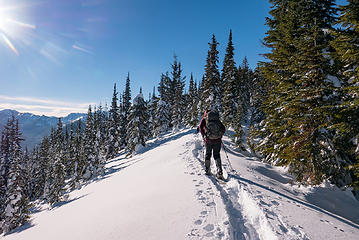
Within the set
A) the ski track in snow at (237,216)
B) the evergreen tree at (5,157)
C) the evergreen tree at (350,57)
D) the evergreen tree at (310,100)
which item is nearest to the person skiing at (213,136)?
the ski track in snow at (237,216)

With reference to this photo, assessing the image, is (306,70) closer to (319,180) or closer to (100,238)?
(319,180)

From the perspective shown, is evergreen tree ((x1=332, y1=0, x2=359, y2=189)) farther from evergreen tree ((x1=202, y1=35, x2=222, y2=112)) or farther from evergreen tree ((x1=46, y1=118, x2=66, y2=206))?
evergreen tree ((x1=46, y1=118, x2=66, y2=206))

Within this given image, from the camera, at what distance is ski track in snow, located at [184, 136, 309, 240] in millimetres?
3379

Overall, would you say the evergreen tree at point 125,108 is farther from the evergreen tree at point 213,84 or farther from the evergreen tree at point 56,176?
the evergreen tree at point 213,84

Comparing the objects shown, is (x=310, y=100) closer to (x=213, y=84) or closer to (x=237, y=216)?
(x=237, y=216)

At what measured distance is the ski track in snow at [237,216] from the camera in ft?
11.1

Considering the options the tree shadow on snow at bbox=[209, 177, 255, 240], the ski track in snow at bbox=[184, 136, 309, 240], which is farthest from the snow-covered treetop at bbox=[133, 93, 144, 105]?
the tree shadow on snow at bbox=[209, 177, 255, 240]

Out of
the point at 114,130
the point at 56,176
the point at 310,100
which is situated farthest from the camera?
the point at 114,130

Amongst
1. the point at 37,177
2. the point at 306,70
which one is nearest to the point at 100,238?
the point at 306,70

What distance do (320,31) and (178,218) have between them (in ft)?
33.0

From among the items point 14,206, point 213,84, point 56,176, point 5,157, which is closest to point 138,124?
point 213,84

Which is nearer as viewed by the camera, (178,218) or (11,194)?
(178,218)

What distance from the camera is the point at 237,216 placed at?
4.17 metres

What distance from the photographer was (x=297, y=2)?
9.95m
